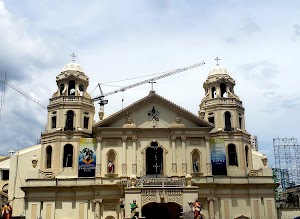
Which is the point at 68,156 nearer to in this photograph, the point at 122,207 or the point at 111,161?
the point at 111,161

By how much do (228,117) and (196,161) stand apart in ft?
24.8

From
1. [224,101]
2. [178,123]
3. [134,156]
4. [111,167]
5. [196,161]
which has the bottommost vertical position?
[111,167]

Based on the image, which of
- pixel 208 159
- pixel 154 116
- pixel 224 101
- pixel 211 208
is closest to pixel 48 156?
pixel 154 116

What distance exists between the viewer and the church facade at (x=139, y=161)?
4191 cm

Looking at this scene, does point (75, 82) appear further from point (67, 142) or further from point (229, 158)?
point (229, 158)

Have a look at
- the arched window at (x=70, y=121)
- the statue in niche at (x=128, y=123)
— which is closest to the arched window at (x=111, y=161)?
the statue in niche at (x=128, y=123)

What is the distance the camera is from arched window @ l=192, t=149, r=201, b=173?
143 ft

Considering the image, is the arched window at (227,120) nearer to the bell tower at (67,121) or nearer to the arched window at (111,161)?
the arched window at (111,161)

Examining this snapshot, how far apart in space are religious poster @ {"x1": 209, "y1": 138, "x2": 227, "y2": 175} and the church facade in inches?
4.3

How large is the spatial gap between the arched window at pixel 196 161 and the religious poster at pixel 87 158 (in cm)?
1062

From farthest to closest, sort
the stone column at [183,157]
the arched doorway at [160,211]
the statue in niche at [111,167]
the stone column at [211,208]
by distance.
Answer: the statue in niche at [111,167] → the stone column at [183,157] → the arched doorway at [160,211] → the stone column at [211,208]

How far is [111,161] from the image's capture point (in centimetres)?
4366

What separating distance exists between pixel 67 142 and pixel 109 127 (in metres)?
5.25

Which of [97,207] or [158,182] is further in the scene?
[97,207]
